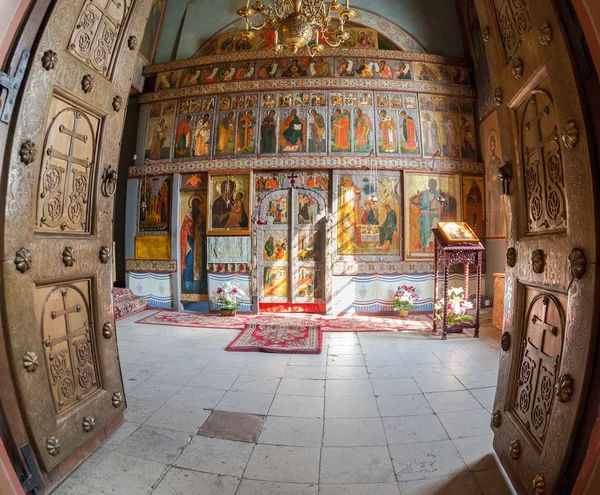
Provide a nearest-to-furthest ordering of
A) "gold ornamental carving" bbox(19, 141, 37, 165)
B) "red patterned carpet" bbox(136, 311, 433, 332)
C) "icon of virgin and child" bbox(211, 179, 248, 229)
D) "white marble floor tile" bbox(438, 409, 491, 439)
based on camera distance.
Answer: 1. "gold ornamental carving" bbox(19, 141, 37, 165)
2. "white marble floor tile" bbox(438, 409, 491, 439)
3. "red patterned carpet" bbox(136, 311, 433, 332)
4. "icon of virgin and child" bbox(211, 179, 248, 229)

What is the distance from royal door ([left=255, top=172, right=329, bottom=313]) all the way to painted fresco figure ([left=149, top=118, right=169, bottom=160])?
3.40 m

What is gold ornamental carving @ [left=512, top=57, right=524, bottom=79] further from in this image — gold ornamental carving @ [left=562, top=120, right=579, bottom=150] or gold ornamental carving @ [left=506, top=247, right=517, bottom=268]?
gold ornamental carving @ [left=506, top=247, right=517, bottom=268]

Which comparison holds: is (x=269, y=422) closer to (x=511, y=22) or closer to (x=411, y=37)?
(x=511, y=22)

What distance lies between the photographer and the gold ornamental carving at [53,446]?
183 centimetres

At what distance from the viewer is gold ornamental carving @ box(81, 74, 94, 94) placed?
2.10 metres

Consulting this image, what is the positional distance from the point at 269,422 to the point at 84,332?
1.73m

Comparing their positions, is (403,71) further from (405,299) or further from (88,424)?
(88,424)

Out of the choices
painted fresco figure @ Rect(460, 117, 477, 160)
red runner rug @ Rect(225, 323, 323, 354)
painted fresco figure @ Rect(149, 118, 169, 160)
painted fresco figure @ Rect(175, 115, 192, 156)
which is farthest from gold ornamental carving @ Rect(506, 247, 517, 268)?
painted fresco figure @ Rect(149, 118, 169, 160)

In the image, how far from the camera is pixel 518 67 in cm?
172

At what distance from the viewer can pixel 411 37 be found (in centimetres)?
934

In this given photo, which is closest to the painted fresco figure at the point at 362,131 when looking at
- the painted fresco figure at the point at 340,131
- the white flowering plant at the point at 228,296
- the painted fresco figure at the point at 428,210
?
the painted fresco figure at the point at 340,131

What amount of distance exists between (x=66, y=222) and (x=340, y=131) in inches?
313

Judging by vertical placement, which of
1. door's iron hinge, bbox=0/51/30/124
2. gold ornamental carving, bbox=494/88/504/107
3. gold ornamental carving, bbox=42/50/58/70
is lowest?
door's iron hinge, bbox=0/51/30/124

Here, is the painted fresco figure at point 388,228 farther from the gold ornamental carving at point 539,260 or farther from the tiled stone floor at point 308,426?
the gold ornamental carving at point 539,260
